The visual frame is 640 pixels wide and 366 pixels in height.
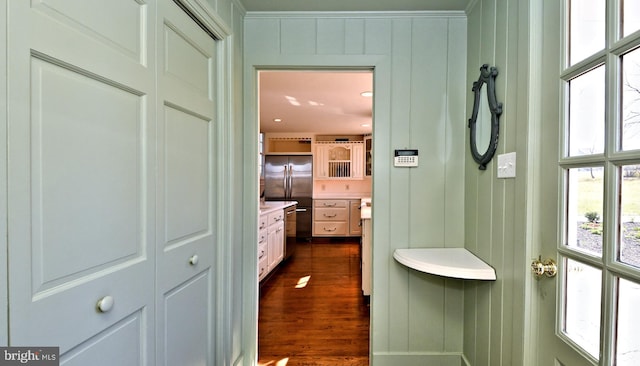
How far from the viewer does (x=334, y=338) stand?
7.64ft

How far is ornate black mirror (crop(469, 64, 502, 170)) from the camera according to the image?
1452 millimetres

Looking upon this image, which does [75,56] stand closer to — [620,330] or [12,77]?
[12,77]

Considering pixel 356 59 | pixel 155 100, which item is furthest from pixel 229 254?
pixel 356 59

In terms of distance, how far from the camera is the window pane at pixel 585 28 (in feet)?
2.87

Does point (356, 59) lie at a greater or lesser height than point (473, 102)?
greater

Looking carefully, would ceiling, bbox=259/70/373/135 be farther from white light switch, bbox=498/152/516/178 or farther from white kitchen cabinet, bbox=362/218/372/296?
white kitchen cabinet, bbox=362/218/372/296

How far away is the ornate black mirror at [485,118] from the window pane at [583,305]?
0.69 metres

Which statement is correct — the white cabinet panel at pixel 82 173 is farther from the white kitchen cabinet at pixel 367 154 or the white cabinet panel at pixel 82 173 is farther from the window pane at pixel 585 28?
the white kitchen cabinet at pixel 367 154

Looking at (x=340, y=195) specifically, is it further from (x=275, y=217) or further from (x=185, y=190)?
(x=185, y=190)

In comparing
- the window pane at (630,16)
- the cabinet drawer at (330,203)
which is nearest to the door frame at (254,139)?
the window pane at (630,16)

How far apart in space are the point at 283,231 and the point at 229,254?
2.66 metres

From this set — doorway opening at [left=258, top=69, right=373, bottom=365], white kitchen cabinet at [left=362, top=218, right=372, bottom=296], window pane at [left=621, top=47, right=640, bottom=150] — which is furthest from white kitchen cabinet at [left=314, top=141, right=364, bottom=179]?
window pane at [left=621, top=47, right=640, bottom=150]

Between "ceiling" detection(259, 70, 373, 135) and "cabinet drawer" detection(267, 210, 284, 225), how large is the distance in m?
1.54

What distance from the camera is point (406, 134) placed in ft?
6.14
